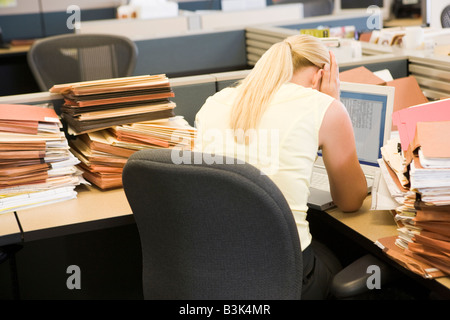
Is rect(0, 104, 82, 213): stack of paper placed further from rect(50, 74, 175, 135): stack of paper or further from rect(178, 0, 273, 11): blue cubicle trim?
rect(178, 0, 273, 11): blue cubicle trim

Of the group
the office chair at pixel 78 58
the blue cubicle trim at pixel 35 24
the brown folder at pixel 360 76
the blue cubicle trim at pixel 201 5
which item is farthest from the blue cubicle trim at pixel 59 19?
the brown folder at pixel 360 76

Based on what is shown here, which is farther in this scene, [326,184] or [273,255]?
[326,184]

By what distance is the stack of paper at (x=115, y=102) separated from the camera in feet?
5.78

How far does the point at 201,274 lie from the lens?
48.1 inches

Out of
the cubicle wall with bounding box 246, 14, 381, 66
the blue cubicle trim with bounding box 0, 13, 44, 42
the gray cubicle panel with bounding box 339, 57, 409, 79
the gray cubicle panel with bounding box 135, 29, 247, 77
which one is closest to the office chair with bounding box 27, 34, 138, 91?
the gray cubicle panel with bounding box 135, 29, 247, 77

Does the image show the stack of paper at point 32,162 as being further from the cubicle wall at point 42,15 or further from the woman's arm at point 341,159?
the cubicle wall at point 42,15

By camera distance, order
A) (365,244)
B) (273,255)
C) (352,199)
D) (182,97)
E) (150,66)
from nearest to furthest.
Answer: (273,255) → (365,244) → (352,199) → (182,97) → (150,66)

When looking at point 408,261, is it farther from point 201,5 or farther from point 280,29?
point 201,5

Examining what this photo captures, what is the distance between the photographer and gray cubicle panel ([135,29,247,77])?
10.00 ft

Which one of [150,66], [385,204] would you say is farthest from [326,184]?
[150,66]

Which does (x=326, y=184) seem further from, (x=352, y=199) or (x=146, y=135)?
(x=146, y=135)

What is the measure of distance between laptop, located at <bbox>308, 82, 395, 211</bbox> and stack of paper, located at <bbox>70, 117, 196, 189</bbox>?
46cm

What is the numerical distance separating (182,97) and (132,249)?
598 mm

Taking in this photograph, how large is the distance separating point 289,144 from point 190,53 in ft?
6.11
